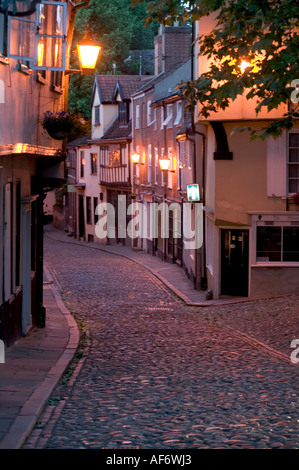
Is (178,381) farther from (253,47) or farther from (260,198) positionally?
(260,198)

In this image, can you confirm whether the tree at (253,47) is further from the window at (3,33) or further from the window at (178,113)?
the window at (178,113)

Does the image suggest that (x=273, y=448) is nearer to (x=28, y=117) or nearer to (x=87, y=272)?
(x=28, y=117)

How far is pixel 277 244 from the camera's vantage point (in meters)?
24.2

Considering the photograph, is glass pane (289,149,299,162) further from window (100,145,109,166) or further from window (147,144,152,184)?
window (100,145,109,166)

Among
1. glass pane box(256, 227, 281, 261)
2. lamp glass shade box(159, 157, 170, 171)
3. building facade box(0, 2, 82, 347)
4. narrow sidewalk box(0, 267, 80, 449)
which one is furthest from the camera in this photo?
lamp glass shade box(159, 157, 170, 171)

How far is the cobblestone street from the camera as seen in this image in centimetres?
845

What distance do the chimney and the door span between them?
67.7ft

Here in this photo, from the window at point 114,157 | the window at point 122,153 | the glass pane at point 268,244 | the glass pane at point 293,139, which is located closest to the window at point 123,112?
the window at point 114,157

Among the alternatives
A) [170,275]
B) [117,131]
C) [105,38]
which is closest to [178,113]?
[170,275]

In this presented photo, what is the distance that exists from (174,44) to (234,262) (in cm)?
2171

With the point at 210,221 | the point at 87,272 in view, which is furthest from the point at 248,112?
the point at 87,272

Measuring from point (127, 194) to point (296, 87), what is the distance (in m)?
36.6

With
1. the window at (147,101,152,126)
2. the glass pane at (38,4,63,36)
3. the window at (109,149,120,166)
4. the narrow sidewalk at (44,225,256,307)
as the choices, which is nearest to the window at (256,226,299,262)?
the narrow sidewalk at (44,225,256,307)
